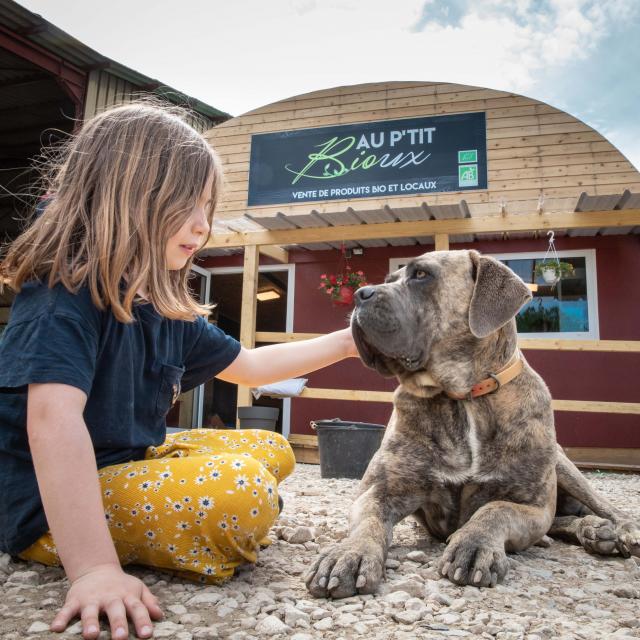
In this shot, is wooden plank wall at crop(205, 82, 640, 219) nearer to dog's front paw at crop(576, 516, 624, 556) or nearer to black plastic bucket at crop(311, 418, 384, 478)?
black plastic bucket at crop(311, 418, 384, 478)

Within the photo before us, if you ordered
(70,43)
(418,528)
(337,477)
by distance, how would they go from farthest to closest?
1. (70,43)
2. (337,477)
3. (418,528)

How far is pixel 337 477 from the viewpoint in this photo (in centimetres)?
543

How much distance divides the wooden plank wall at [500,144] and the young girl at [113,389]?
6.27 m

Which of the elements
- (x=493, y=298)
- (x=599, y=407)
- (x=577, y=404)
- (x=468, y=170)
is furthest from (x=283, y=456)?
(x=468, y=170)

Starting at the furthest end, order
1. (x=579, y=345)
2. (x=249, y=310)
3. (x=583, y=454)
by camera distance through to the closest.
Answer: (x=583, y=454)
(x=249, y=310)
(x=579, y=345)

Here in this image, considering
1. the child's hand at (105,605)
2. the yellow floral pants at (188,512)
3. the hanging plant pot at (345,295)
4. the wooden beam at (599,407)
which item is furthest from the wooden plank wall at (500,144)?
the child's hand at (105,605)

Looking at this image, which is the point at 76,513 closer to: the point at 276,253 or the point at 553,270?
the point at 553,270

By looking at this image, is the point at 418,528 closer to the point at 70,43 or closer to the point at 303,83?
the point at 303,83

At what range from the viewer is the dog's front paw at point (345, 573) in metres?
1.71

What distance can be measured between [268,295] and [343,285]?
313 centimetres

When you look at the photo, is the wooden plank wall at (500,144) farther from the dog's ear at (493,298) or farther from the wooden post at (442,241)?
the dog's ear at (493,298)

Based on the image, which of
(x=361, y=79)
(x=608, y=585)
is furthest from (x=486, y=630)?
(x=361, y=79)

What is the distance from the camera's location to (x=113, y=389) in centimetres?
179

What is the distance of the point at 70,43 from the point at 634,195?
7.82m
